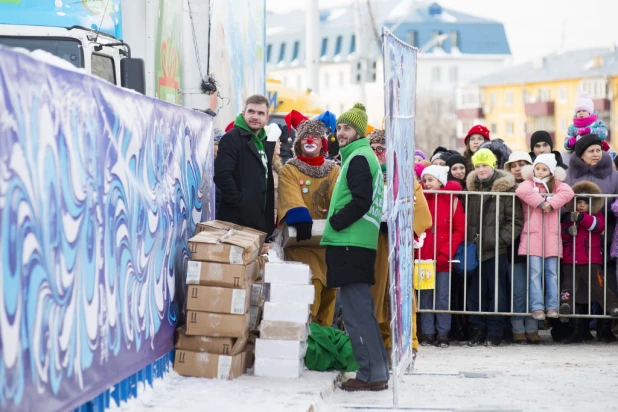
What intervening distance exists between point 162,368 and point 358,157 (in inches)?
75.9

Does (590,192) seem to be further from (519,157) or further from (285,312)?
(285,312)

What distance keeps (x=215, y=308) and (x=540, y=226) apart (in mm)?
5084

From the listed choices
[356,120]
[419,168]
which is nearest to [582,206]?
[419,168]

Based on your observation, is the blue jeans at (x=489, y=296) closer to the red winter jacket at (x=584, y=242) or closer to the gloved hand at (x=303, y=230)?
the red winter jacket at (x=584, y=242)

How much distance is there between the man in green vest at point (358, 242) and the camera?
8.09 metres

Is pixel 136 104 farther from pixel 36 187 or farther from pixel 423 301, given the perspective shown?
pixel 423 301

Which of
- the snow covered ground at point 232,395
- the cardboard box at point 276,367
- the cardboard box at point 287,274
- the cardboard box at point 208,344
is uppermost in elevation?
the cardboard box at point 287,274

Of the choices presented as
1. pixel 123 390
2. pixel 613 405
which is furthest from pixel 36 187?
pixel 613 405

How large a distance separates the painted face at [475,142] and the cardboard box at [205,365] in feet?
20.8

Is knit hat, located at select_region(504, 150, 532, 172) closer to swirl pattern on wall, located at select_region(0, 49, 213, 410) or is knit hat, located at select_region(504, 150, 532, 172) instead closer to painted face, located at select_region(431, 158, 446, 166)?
painted face, located at select_region(431, 158, 446, 166)

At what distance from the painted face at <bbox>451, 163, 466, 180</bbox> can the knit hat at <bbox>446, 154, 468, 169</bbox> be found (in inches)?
1.9

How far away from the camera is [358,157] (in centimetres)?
811

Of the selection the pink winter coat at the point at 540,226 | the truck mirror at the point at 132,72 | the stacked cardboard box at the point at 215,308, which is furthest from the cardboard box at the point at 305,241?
the pink winter coat at the point at 540,226

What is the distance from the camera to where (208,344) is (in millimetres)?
7953
